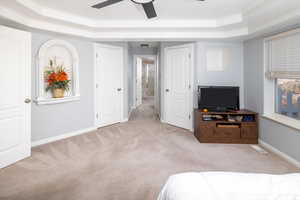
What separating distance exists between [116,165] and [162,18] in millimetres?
2564

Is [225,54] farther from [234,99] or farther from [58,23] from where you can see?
[58,23]

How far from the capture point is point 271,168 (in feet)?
8.70

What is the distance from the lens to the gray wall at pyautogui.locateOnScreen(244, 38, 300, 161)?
9.36 ft

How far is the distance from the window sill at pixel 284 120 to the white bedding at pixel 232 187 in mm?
2001

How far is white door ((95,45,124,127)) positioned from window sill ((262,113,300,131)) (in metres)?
3.36

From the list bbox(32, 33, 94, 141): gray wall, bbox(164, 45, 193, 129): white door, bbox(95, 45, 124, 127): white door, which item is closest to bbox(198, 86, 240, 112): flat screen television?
bbox(164, 45, 193, 129): white door

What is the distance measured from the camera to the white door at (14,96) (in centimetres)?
260

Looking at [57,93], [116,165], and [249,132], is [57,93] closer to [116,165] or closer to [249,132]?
[116,165]

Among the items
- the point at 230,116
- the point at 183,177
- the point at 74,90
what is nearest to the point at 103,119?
the point at 74,90

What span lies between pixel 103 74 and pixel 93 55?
511mm

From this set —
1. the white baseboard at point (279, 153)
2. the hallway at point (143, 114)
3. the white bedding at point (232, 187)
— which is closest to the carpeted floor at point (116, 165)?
the white baseboard at point (279, 153)

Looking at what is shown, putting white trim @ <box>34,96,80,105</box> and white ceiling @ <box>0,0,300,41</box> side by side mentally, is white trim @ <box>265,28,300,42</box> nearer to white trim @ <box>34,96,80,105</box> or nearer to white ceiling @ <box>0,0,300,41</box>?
white ceiling @ <box>0,0,300,41</box>

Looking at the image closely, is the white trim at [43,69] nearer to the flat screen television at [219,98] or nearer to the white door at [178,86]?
the white door at [178,86]

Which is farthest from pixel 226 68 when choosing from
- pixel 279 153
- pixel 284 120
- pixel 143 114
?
pixel 143 114
